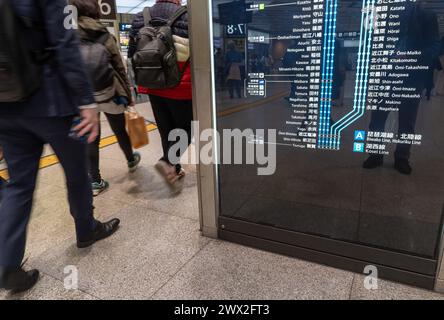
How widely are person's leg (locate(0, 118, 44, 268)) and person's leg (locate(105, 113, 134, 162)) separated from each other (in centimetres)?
118

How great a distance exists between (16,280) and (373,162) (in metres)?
1.74

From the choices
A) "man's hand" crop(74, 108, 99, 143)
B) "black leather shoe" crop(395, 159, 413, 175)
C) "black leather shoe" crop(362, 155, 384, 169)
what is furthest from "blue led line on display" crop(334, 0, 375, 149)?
"man's hand" crop(74, 108, 99, 143)

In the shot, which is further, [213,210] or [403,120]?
[213,210]

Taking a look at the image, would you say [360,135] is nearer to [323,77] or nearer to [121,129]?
[323,77]

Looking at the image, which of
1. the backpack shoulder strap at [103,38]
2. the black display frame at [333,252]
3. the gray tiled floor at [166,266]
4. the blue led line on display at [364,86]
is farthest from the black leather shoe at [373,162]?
the backpack shoulder strap at [103,38]

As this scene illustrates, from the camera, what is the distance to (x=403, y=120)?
53.9 inches

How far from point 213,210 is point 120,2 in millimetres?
11318

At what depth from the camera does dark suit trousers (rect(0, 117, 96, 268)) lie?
4.72 ft

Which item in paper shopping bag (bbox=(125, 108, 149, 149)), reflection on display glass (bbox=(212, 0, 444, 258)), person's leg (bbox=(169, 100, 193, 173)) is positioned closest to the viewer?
reflection on display glass (bbox=(212, 0, 444, 258))

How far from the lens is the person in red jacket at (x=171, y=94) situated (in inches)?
86.0

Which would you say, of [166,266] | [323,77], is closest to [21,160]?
[166,266]

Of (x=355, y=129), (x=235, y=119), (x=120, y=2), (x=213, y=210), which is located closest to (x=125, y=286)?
(x=213, y=210)

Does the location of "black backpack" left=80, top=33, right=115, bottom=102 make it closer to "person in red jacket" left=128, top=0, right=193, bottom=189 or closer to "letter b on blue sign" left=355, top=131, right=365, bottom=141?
"person in red jacket" left=128, top=0, right=193, bottom=189
